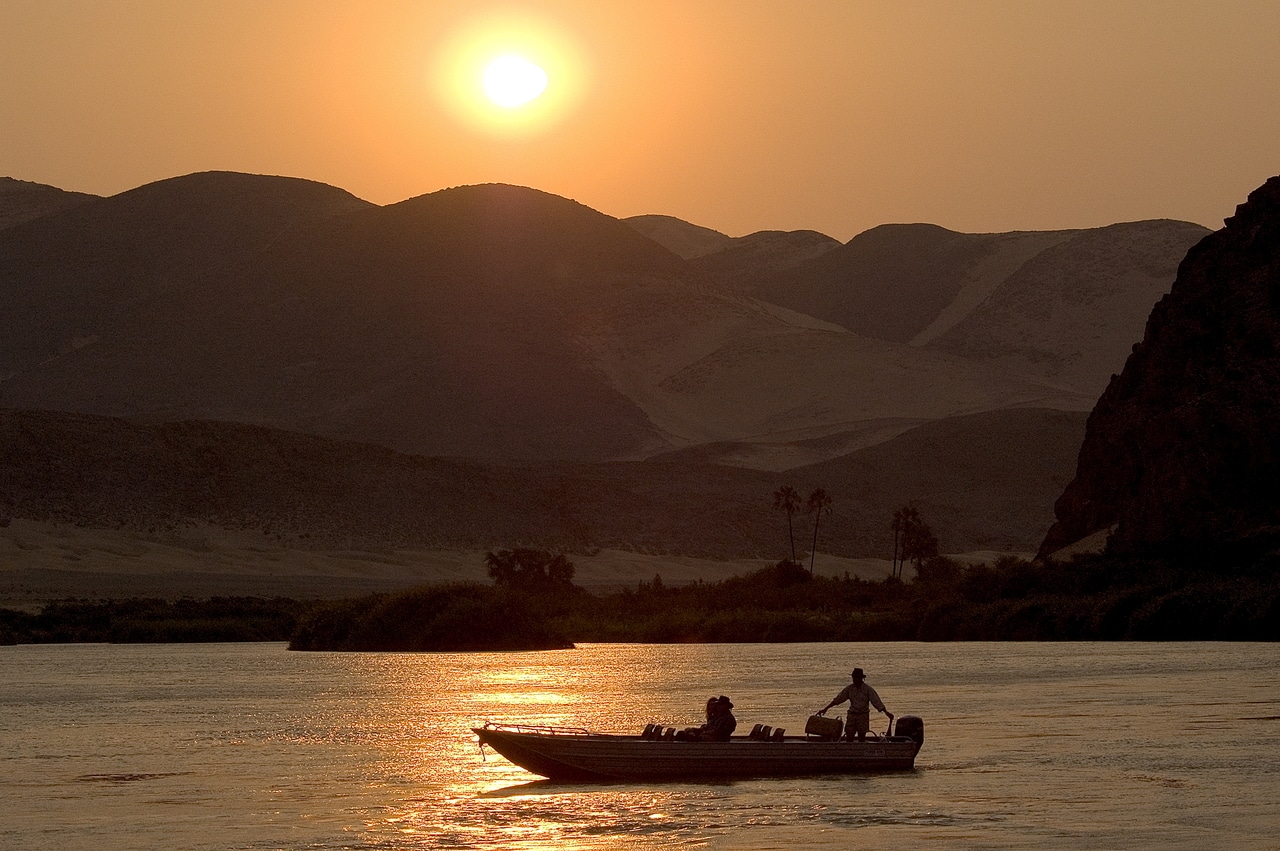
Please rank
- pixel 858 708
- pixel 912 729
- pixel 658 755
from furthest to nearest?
pixel 912 729
pixel 858 708
pixel 658 755

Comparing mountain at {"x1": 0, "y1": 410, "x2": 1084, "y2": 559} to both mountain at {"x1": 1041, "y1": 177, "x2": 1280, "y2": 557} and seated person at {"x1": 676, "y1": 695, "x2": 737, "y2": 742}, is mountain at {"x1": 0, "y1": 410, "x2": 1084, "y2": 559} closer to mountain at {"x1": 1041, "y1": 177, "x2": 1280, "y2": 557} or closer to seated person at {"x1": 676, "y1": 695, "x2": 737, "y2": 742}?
mountain at {"x1": 1041, "y1": 177, "x2": 1280, "y2": 557}

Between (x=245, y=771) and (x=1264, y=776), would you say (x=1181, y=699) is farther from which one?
(x=245, y=771)

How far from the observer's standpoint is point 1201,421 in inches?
3580

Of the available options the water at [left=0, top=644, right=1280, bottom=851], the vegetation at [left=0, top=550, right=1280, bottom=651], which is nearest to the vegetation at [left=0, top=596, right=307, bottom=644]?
the vegetation at [left=0, top=550, right=1280, bottom=651]

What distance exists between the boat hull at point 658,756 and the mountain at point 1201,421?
167ft

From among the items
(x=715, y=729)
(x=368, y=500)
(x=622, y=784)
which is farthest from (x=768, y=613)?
(x=368, y=500)

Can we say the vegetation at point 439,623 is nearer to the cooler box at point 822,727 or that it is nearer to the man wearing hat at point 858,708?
the man wearing hat at point 858,708

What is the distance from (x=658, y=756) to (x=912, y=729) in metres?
5.12

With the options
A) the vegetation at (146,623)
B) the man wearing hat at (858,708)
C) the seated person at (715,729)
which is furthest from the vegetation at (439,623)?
the seated person at (715,729)

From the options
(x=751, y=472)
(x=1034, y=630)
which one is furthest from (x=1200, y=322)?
(x=751, y=472)

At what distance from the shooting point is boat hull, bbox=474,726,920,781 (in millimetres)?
35375

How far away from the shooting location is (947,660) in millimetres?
69562

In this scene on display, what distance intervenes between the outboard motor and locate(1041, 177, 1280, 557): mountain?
160ft

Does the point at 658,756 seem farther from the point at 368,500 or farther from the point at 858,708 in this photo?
the point at 368,500
